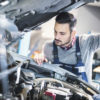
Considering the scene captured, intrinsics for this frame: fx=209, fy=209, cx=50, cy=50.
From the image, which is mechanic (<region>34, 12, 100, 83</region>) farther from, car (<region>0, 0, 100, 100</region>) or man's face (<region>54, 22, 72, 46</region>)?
car (<region>0, 0, 100, 100</region>)

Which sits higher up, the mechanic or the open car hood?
the open car hood

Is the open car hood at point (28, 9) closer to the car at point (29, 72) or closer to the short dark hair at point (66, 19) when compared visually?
the car at point (29, 72)

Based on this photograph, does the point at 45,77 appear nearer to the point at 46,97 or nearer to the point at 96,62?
the point at 46,97

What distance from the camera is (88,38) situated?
6.32 feet

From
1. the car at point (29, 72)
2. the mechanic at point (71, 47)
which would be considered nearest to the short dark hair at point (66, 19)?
the mechanic at point (71, 47)

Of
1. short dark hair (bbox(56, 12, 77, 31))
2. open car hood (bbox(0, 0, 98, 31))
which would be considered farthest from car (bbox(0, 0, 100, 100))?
short dark hair (bbox(56, 12, 77, 31))

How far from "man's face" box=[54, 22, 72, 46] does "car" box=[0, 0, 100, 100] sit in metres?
0.29

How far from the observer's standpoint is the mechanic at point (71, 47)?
1824 millimetres

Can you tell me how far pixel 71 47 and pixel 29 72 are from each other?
0.61 metres

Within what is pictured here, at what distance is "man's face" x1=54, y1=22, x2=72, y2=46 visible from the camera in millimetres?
1844

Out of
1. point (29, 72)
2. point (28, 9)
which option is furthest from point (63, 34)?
point (28, 9)

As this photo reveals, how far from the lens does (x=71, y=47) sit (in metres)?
1.89

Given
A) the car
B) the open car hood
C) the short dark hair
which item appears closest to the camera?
the car

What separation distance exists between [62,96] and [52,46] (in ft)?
2.91
